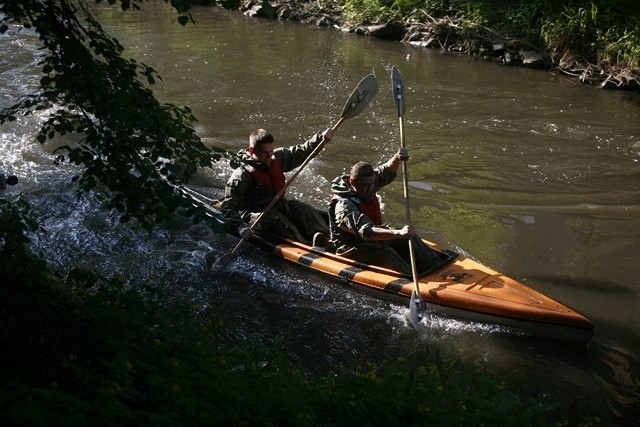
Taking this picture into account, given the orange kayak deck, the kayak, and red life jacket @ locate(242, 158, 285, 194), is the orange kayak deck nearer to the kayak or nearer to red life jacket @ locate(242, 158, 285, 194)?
Result: the kayak

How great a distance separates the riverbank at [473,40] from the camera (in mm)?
12875

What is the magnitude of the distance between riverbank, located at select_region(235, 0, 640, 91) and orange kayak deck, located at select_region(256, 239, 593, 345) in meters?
8.21

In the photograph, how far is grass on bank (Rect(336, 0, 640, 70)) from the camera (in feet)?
41.9

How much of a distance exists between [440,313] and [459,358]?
1.43 ft

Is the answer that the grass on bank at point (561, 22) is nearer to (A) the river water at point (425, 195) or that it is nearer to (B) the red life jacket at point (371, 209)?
(A) the river water at point (425, 195)

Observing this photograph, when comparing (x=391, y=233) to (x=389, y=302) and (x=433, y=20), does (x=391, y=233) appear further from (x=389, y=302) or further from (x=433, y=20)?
(x=433, y=20)

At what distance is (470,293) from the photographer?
5.52m

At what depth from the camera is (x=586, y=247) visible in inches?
283

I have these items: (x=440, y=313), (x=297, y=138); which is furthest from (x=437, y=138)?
(x=440, y=313)

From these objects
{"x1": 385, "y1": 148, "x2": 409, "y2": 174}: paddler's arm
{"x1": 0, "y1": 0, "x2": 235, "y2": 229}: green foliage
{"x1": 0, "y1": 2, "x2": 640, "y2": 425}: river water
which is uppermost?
{"x1": 0, "y1": 0, "x2": 235, "y2": 229}: green foliage

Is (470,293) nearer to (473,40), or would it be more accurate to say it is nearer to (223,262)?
(223,262)

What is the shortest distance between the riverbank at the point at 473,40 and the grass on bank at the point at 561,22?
4cm

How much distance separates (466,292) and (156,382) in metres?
3.48

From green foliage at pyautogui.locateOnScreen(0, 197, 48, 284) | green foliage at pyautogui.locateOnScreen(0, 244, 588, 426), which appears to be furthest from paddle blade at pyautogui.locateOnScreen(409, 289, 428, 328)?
green foliage at pyautogui.locateOnScreen(0, 197, 48, 284)
